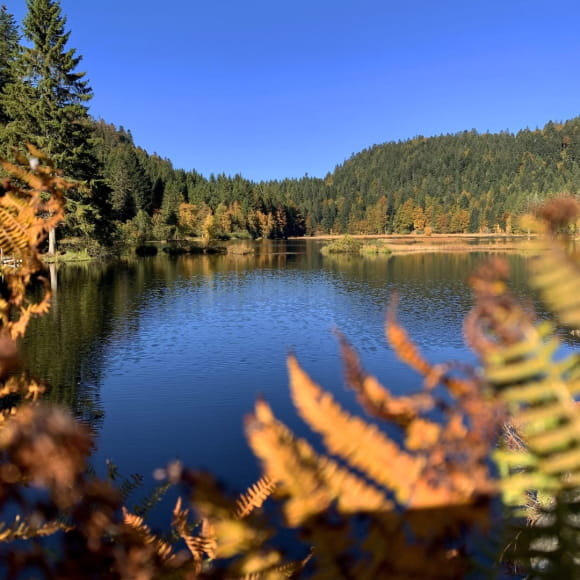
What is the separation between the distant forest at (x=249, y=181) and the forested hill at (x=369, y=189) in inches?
13.3

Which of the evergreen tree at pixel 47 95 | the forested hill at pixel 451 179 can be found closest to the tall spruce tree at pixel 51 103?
the evergreen tree at pixel 47 95

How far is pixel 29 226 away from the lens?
3.79ft

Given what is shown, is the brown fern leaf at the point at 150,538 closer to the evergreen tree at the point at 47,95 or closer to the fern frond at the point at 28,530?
the fern frond at the point at 28,530

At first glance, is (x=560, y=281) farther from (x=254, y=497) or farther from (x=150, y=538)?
(x=150, y=538)

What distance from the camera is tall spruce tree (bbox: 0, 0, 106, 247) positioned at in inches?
1299

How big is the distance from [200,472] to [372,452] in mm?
487

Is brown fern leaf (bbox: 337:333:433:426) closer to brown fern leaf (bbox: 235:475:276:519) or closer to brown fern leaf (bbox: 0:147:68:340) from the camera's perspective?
brown fern leaf (bbox: 235:475:276:519)

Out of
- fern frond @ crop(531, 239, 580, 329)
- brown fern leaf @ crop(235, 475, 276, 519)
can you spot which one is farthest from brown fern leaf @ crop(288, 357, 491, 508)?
brown fern leaf @ crop(235, 475, 276, 519)

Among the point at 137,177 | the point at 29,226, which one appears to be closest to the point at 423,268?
the point at 29,226

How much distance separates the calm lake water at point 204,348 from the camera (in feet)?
30.4

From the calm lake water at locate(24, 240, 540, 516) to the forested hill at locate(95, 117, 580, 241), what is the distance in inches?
783

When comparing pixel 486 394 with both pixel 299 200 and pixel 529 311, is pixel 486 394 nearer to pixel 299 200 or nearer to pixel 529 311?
pixel 529 311

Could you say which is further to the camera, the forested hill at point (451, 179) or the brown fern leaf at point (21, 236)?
the forested hill at point (451, 179)

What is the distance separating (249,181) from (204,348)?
323 ft
